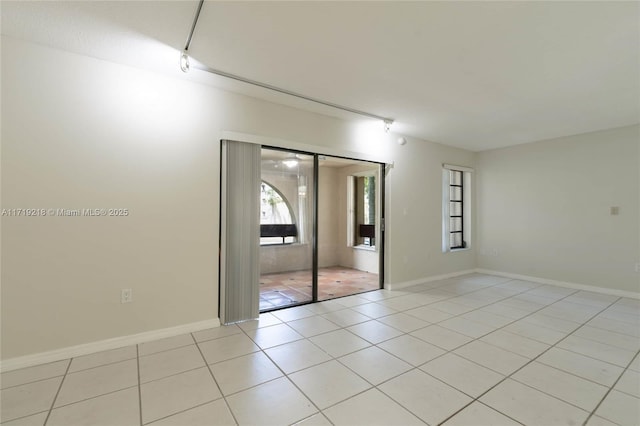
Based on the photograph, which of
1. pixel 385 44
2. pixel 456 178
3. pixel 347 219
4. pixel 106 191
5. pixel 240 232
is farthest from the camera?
pixel 347 219

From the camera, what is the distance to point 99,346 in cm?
258

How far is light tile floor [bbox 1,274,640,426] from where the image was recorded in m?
1.78

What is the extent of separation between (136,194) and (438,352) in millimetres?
Result: 3271

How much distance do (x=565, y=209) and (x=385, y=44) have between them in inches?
192

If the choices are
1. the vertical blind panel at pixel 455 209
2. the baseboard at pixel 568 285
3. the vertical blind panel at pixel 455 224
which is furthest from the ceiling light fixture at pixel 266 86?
the baseboard at pixel 568 285

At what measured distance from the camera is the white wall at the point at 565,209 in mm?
4465

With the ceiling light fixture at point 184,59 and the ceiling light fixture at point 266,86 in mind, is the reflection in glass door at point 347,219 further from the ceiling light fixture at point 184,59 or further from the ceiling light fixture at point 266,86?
the ceiling light fixture at point 184,59

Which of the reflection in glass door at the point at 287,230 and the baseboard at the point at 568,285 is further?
the baseboard at the point at 568,285

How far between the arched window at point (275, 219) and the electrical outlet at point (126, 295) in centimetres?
157

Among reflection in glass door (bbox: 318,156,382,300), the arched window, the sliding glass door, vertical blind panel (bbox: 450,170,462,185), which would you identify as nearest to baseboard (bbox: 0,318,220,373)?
the sliding glass door

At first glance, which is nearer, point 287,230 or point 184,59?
point 184,59

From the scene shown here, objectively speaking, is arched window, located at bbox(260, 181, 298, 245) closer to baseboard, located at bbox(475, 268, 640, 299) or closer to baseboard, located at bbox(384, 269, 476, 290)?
baseboard, located at bbox(384, 269, 476, 290)

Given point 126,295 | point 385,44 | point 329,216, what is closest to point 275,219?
point 126,295

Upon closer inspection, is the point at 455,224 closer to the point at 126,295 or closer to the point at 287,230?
the point at 287,230
